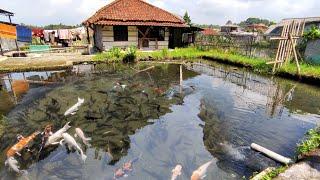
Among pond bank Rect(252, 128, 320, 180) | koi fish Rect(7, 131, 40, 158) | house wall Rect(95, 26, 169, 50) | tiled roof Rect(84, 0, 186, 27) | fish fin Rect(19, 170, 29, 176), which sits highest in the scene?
tiled roof Rect(84, 0, 186, 27)

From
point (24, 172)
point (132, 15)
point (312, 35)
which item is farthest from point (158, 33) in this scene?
point (24, 172)

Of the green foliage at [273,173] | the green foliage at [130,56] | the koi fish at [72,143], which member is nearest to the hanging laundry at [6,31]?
the green foliage at [130,56]

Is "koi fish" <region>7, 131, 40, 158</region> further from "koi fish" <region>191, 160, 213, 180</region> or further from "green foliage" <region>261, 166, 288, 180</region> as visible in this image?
"green foliage" <region>261, 166, 288, 180</region>

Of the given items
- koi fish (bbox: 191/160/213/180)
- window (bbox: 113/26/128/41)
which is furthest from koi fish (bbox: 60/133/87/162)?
window (bbox: 113/26/128/41)

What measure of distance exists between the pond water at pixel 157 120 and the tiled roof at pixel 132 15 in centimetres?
989

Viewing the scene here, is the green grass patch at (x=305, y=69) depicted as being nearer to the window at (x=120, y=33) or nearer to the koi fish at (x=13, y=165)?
the koi fish at (x=13, y=165)

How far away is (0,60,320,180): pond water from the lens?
7.40 metres

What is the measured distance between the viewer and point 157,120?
34.8ft

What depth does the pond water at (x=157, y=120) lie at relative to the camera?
24.3 ft

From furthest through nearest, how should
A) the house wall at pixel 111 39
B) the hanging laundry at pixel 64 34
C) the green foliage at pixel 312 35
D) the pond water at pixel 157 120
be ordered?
the hanging laundry at pixel 64 34 < the house wall at pixel 111 39 < the green foliage at pixel 312 35 < the pond water at pixel 157 120

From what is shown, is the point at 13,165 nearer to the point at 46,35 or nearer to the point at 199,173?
the point at 199,173

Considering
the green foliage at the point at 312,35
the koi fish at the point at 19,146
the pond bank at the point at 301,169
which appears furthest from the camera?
the green foliage at the point at 312,35

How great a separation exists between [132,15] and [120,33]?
7.53 ft

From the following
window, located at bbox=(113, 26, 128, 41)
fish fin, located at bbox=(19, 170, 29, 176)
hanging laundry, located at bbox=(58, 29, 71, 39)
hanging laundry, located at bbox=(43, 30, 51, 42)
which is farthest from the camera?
hanging laundry, located at bbox=(43, 30, 51, 42)
